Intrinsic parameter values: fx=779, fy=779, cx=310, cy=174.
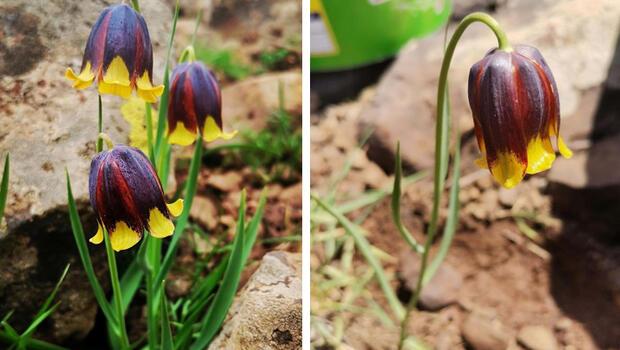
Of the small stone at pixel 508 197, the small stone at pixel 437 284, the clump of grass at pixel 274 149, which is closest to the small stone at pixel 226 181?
the clump of grass at pixel 274 149

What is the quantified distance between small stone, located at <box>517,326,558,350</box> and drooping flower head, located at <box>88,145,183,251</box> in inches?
20.2

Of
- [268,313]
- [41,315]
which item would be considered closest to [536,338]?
[268,313]

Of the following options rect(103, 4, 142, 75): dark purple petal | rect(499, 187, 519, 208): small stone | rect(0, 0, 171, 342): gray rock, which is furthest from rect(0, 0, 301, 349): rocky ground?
rect(499, 187, 519, 208): small stone

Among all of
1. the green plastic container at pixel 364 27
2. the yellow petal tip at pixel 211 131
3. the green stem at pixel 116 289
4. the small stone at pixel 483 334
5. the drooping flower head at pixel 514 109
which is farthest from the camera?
the green plastic container at pixel 364 27

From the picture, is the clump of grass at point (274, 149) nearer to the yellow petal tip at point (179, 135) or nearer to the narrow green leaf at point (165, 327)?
the yellow petal tip at point (179, 135)

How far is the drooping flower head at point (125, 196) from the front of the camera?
666 mm

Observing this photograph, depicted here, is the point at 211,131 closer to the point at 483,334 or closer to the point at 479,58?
the point at 483,334

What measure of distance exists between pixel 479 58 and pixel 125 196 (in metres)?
0.78

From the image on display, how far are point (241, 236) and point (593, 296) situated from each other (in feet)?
1.65

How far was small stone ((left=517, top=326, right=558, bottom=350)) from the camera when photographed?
3.19 feet

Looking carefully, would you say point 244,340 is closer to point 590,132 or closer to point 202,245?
point 202,245

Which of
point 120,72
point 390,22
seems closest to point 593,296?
point 390,22

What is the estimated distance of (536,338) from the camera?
98 cm

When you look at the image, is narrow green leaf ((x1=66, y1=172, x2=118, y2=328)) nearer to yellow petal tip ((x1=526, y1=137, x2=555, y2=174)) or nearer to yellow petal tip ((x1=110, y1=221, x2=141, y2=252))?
yellow petal tip ((x1=110, y1=221, x2=141, y2=252))
